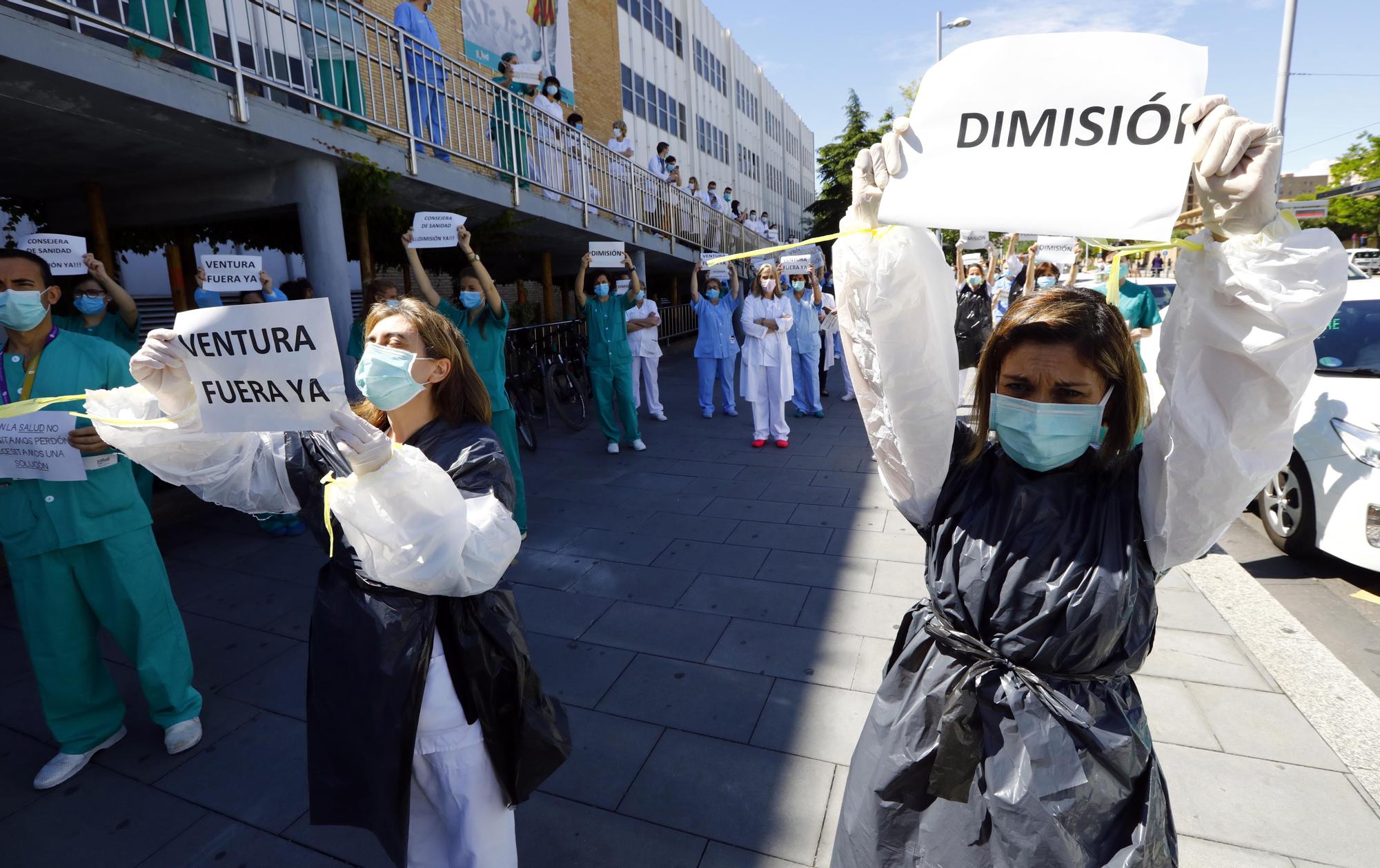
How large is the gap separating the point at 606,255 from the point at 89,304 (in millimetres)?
4732

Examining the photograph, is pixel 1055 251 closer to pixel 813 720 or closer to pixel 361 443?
pixel 813 720

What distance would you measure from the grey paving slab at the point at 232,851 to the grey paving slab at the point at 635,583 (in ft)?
7.09

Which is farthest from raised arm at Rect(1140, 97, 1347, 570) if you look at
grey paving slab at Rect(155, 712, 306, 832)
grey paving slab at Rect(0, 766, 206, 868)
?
grey paving slab at Rect(0, 766, 206, 868)

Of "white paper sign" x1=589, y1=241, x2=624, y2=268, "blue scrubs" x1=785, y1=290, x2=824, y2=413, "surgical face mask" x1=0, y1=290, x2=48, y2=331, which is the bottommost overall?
"blue scrubs" x1=785, y1=290, x2=824, y2=413

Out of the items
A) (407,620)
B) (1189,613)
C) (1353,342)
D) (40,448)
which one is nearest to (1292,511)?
(1353,342)

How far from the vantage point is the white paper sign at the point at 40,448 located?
2.67 meters

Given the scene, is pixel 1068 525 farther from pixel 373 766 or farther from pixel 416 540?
pixel 373 766

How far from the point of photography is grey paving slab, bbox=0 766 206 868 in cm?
252

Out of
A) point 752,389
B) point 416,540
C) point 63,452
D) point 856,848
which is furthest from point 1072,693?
point 752,389

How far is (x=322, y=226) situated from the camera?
604cm

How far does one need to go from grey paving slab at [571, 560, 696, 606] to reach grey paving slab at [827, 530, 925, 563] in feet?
3.78

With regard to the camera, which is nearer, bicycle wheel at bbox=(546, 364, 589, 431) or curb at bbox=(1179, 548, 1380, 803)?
curb at bbox=(1179, 548, 1380, 803)

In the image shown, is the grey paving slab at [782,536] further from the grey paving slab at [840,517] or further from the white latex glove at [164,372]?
the white latex glove at [164,372]

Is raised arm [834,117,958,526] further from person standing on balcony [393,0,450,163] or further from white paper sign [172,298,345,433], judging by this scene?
person standing on balcony [393,0,450,163]
